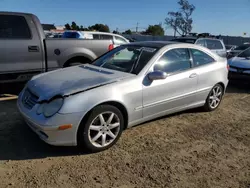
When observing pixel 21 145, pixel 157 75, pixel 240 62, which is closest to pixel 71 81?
pixel 21 145

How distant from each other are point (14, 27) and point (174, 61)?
352 centimetres

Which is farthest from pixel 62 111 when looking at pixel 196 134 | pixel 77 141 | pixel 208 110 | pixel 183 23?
pixel 183 23

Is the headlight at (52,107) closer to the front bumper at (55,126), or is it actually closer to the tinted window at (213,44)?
the front bumper at (55,126)

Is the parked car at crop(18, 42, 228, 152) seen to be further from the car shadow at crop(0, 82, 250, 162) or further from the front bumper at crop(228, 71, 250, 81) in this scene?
the front bumper at crop(228, 71, 250, 81)

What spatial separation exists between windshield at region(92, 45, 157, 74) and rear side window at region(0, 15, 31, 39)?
6.28 ft

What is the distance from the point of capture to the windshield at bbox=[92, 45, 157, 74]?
4055 mm

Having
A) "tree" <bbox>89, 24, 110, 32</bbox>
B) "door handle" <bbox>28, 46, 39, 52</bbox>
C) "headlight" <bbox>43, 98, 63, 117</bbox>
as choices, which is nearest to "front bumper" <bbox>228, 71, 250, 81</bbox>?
"door handle" <bbox>28, 46, 39, 52</bbox>

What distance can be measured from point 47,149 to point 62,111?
2.50ft

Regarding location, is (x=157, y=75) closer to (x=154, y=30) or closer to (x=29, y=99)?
(x=29, y=99)

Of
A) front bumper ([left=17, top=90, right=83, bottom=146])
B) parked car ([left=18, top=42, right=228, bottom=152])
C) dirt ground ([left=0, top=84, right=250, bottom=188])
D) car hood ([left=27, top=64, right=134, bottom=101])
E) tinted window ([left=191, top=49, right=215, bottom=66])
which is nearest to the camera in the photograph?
dirt ground ([left=0, top=84, right=250, bottom=188])

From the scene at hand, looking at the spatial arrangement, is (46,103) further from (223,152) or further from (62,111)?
(223,152)

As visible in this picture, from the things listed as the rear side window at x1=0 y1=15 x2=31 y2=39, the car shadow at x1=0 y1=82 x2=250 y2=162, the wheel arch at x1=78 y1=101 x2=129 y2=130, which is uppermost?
the rear side window at x1=0 y1=15 x2=31 y2=39

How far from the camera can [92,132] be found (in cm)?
337

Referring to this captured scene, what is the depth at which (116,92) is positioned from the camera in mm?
3463
